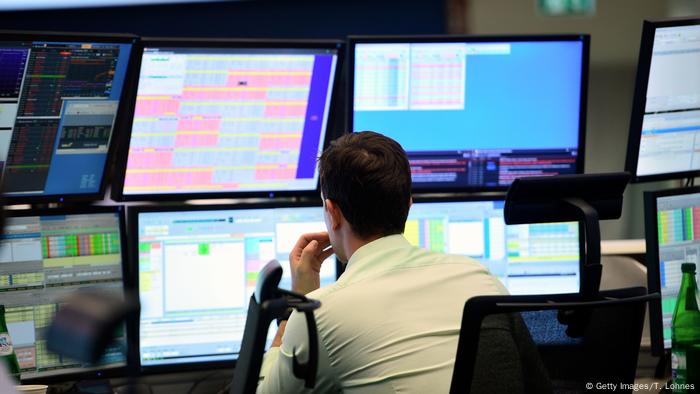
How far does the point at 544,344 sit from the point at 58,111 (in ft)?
4.28

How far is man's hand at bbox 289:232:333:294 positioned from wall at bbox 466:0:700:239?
2.81m

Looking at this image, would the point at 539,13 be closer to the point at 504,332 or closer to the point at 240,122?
the point at 240,122

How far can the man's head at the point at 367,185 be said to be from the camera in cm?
170

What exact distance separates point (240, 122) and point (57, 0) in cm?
250

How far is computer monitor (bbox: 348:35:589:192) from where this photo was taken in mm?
2385

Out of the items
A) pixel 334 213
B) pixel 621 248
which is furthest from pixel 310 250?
pixel 621 248

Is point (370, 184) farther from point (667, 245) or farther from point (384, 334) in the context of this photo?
point (667, 245)

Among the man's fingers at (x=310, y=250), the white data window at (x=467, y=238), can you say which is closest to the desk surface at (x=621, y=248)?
the white data window at (x=467, y=238)

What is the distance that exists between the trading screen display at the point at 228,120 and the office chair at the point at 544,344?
1135mm

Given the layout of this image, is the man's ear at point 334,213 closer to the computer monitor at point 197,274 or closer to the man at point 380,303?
the man at point 380,303

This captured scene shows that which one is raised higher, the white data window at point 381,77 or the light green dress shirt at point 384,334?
the white data window at point 381,77

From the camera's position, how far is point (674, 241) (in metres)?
2.35

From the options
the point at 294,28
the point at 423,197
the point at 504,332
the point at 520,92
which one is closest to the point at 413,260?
the point at 504,332

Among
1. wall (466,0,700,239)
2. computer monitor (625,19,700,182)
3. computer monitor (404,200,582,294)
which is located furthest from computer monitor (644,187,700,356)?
wall (466,0,700,239)
